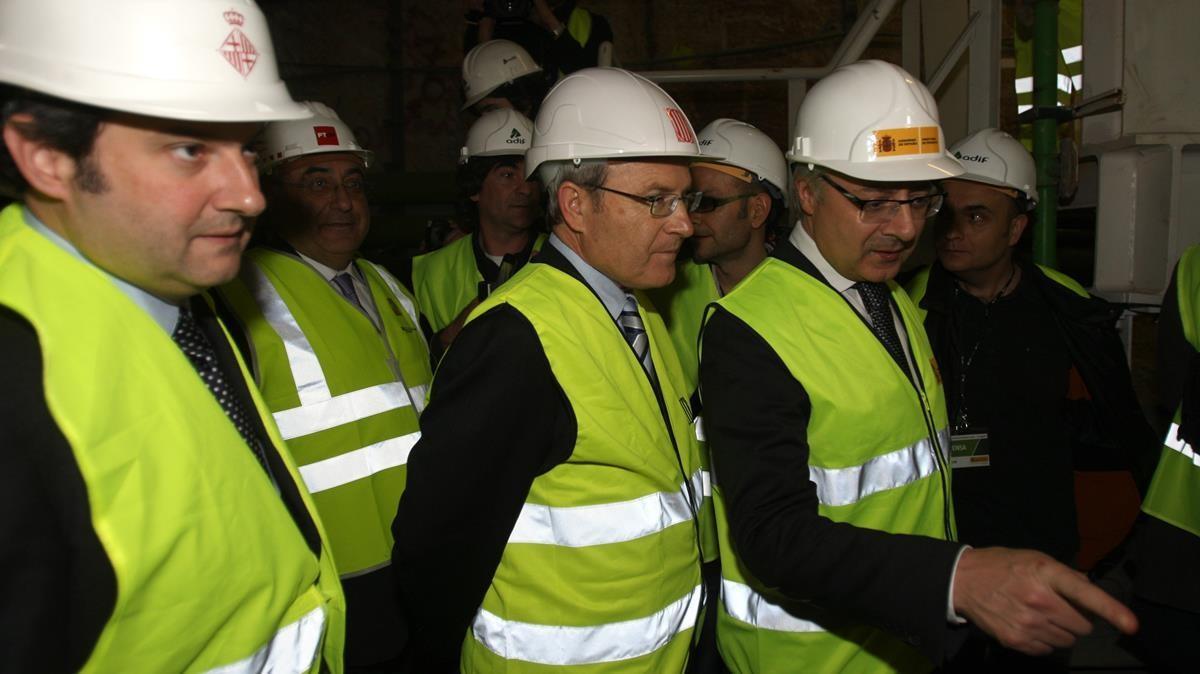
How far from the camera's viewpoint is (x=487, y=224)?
423 cm

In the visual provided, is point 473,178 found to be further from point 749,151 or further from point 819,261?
point 819,261

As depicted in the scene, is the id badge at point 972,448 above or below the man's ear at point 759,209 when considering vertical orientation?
below

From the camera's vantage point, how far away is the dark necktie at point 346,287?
3139mm

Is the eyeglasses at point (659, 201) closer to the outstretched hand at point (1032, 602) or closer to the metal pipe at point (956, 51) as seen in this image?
the outstretched hand at point (1032, 602)

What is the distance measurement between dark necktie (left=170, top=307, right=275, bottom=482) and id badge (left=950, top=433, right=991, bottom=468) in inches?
96.4

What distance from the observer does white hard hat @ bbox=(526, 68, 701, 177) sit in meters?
2.17

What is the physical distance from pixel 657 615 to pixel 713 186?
211 centimetres

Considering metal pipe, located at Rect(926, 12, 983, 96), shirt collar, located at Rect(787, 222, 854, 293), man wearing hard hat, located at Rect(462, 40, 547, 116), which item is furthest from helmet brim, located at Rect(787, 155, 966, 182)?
man wearing hard hat, located at Rect(462, 40, 547, 116)

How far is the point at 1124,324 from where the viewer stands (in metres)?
3.98

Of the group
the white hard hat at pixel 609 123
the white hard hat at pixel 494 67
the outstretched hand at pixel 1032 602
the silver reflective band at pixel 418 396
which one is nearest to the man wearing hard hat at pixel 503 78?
the white hard hat at pixel 494 67

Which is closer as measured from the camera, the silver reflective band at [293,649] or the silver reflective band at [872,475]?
Answer: the silver reflective band at [293,649]

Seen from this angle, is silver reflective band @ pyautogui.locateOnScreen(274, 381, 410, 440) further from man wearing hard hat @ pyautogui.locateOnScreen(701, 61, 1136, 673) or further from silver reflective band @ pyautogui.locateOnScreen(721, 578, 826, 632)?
silver reflective band @ pyautogui.locateOnScreen(721, 578, 826, 632)

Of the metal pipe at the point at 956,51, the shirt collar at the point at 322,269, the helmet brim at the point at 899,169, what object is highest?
the metal pipe at the point at 956,51

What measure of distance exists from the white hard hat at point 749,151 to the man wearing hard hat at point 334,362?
5.42 ft
